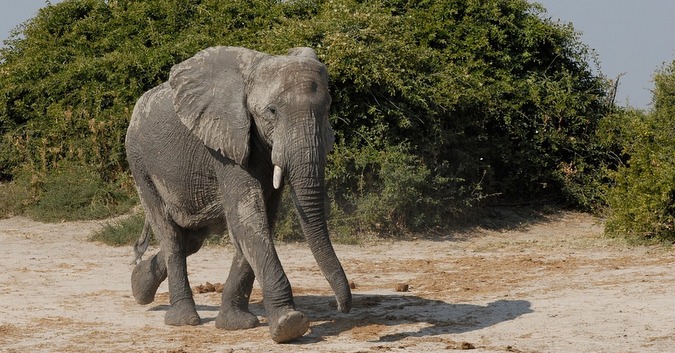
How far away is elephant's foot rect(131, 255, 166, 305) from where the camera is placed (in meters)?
9.47

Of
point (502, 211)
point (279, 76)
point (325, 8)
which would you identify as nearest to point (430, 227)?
point (502, 211)

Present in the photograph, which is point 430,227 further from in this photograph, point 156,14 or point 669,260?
point 156,14

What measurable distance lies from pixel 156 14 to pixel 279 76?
34.1 feet

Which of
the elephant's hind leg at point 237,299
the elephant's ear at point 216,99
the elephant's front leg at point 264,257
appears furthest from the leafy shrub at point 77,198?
the elephant's front leg at point 264,257

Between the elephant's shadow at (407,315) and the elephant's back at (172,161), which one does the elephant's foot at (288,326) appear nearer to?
the elephant's shadow at (407,315)

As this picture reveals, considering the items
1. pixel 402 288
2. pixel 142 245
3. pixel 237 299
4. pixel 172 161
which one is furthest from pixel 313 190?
pixel 142 245

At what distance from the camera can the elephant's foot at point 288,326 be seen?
7461 millimetres

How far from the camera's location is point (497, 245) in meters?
13.6

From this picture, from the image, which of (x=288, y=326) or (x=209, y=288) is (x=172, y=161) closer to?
(x=288, y=326)

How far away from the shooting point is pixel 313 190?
7.39 metres

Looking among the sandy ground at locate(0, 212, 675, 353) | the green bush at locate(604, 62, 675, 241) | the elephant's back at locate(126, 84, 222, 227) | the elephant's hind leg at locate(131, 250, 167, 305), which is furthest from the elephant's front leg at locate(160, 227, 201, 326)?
the green bush at locate(604, 62, 675, 241)

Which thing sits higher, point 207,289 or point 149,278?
point 149,278

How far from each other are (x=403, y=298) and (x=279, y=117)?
2869mm

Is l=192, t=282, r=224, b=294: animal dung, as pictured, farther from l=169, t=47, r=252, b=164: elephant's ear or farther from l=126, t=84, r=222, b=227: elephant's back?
l=169, t=47, r=252, b=164: elephant's ear
